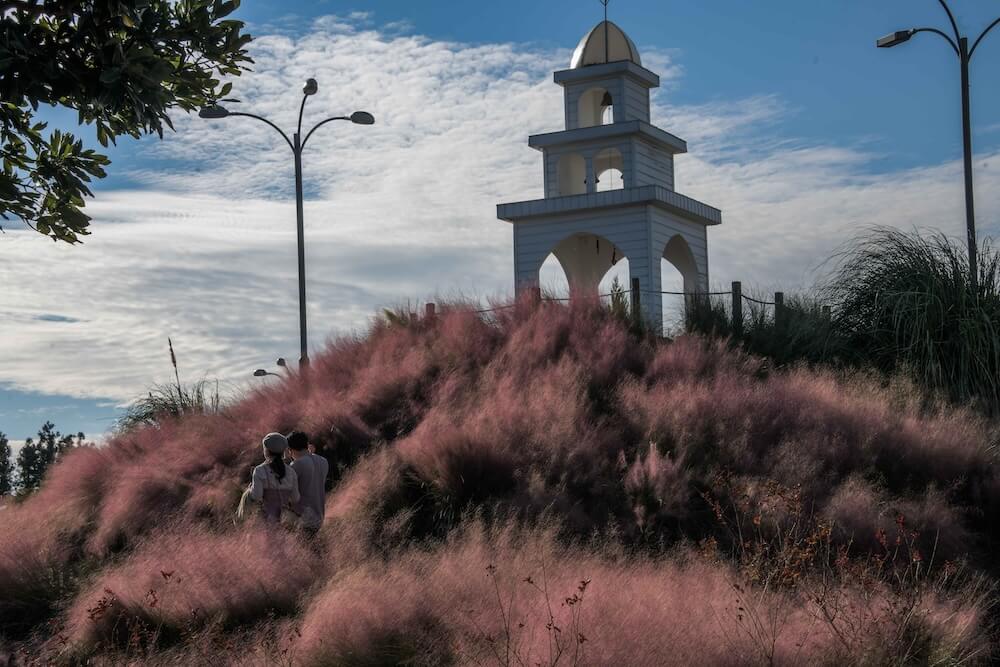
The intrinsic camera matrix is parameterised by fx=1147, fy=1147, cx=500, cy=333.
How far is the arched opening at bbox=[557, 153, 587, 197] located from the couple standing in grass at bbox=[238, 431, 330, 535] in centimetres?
1644

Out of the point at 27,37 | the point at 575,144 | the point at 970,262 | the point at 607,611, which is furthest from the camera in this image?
the point at 575,144

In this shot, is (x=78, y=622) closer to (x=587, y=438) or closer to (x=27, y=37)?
(x=27, y=37)

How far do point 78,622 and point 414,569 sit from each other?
9.52 ft

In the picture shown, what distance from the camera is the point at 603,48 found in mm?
27375

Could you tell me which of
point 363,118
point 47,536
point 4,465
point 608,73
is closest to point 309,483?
point 47,536

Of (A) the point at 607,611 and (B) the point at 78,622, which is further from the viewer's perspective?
(B) the point at 78,622

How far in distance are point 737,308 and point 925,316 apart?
3033 mm

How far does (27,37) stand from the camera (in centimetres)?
913

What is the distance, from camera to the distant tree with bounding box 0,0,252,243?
9.00m

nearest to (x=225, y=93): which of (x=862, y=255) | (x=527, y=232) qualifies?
(x=862, y=255)

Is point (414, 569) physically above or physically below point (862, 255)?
below

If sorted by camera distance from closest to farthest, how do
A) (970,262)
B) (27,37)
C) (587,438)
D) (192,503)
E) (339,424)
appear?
1. (27,37)
2. (587,438)
3. (192,503)
4. (339,424)
5. (970,262)

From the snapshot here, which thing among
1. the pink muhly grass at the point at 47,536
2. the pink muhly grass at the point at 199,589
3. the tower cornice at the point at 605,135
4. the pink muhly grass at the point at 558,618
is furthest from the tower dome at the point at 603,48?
the pink muhly grass at the point at 558,618

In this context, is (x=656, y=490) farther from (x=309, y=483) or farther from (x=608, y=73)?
(x=608, y=73)
